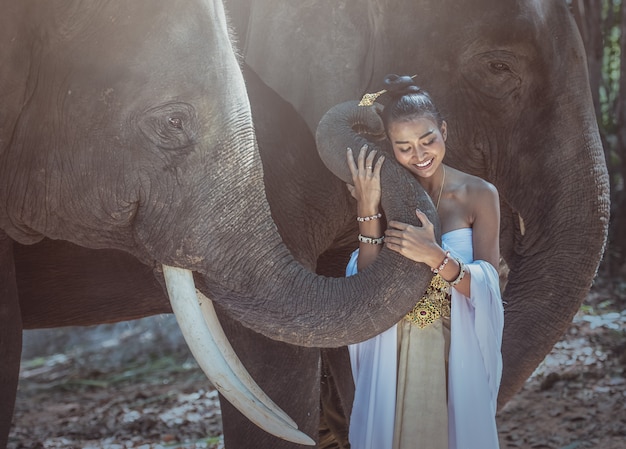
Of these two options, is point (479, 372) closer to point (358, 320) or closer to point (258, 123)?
point (358, 320)

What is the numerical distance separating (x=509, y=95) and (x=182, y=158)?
65.5 inches

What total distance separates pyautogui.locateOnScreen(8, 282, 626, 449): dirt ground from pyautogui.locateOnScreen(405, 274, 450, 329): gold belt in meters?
2.07

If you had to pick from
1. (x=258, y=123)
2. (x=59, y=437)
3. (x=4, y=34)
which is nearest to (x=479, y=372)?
(x=258, y=123)

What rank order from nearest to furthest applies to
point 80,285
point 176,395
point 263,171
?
point 263,171
point 80,285
point 176,395

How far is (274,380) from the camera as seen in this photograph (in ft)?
13.7

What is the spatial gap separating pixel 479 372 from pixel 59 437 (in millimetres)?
3401

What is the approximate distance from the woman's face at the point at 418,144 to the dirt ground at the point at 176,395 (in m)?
2.26

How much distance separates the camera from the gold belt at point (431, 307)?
3.50 m

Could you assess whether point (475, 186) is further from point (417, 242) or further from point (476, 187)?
point (417, 242)

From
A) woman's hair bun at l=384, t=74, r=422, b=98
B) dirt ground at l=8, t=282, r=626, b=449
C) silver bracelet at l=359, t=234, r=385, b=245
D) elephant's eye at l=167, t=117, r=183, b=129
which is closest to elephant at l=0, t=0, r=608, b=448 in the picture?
elephant's eye at l=167, t=117, r=183, b=129

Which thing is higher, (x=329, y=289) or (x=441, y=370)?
(x=329, y=289)

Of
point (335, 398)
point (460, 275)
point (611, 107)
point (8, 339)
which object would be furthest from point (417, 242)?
point (611, 107)

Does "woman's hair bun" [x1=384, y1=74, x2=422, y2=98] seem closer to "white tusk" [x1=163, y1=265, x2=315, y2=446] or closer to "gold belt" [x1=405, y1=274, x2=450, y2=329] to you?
"gold belt" [x1=405, y1=274, x2=450, y2=329]

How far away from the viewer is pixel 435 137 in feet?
11.5
